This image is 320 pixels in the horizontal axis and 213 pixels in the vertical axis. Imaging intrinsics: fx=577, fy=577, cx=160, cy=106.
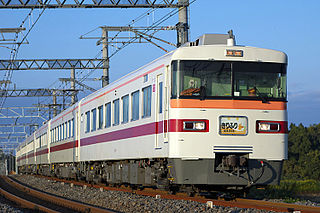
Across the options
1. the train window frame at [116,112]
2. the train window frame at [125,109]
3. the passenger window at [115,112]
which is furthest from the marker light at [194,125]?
the passenger window at [115,112]

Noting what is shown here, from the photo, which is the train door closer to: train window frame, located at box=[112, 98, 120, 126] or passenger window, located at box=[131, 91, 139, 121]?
passenger window, located at box=[131, 91, 139, 121]

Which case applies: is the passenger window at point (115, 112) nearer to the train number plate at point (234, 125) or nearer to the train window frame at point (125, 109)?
the train window frame at point (125, 109)

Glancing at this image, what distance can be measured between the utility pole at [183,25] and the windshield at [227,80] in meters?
6.03

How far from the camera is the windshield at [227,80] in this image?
484 inches

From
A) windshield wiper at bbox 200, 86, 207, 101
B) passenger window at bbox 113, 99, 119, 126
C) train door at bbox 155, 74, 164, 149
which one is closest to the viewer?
windshield wiper at bbox 200, 86, 207, 101

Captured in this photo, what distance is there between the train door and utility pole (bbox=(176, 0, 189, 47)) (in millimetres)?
5197

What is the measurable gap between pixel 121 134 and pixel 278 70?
570 centimetres

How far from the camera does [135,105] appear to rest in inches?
612

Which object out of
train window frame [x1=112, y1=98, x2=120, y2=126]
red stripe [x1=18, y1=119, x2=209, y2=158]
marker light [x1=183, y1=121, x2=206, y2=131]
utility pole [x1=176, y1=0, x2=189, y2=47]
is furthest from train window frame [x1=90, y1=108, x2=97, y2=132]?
marker light [x1=183, y1=121, x2=206, y2=131]

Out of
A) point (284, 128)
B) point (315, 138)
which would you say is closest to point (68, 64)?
point (284, 128)

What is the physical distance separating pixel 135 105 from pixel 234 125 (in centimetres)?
397

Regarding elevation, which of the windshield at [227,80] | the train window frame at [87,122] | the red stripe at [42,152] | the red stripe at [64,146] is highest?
the windshield at [227,80]

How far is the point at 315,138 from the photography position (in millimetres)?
66812

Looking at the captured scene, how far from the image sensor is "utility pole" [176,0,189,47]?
18519 mm
